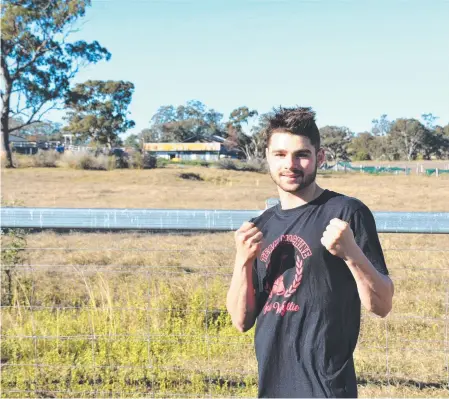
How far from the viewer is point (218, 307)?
491 cm

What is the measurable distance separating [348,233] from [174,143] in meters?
67.0

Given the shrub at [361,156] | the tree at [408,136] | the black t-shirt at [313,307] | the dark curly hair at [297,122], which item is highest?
the tree at [408,136]

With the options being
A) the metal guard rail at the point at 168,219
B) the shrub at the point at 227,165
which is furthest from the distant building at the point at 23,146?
the metal guard rail at the point at 168,219

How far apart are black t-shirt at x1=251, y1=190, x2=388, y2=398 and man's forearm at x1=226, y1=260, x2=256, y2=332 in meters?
0.08

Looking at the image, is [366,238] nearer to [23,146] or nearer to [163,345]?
[163,345]

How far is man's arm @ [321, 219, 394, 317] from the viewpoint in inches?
71.6

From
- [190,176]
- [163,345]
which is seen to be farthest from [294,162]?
[190,176]

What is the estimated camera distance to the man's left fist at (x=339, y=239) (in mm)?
1810

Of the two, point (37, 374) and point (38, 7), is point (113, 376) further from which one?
point (38, 7)

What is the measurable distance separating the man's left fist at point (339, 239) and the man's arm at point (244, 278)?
228 millimetres

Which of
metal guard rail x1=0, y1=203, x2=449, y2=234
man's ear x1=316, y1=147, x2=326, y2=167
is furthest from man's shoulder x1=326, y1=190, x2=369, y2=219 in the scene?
metal guard rail x1=0, y1=203, x2=449, y2=234

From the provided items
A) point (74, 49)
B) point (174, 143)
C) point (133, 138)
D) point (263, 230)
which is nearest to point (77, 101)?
point (74, 49)

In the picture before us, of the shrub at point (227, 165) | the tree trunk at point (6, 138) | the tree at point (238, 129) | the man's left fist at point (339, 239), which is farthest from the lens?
the tree at point (238, 129)

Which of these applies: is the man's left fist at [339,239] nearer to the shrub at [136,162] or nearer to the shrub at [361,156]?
the shrub at [136,162]
